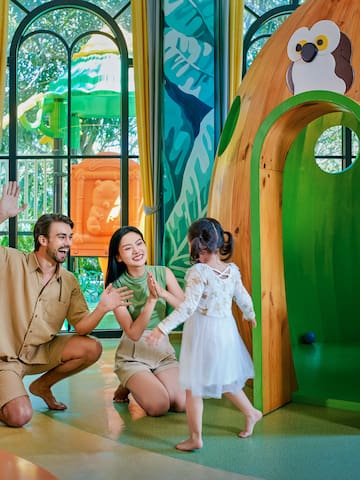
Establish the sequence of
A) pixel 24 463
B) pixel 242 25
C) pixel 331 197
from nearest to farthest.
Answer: pixel 24 463, pixel 331 197, pixel 242 25

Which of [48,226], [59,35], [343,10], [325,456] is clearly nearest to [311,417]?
[325,456]

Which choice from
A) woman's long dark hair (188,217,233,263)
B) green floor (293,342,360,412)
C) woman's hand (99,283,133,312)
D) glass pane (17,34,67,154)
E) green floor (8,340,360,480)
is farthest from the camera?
glass pane (17,34,67,154)

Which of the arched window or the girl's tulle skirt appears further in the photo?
the arched window

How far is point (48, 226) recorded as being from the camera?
13.4ft

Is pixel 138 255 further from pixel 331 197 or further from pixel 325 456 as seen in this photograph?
pixel 331 197

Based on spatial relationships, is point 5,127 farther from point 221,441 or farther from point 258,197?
point 221,441

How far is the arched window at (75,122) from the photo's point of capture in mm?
6949

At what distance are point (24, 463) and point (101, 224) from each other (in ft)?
16.0

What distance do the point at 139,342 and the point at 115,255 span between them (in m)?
0.53

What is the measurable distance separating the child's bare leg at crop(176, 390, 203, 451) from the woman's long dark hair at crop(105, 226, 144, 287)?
1.03 m

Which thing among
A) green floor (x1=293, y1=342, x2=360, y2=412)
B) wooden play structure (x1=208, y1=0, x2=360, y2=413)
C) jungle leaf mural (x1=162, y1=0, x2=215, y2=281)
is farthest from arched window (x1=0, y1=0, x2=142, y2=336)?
green floor (x1=293, y1=342, x2=360, y2=412)

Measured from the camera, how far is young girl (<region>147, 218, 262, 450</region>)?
133 inches

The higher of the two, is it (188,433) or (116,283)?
(116,283)

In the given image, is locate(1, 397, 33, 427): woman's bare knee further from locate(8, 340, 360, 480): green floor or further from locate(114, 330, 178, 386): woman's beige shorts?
locate(114, 330, 178, 386): woman's beige shorts
